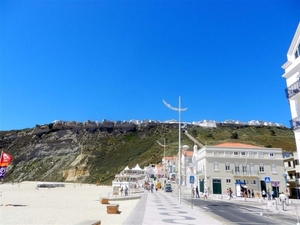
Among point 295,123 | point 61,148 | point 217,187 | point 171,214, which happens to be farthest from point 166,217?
point 61,148

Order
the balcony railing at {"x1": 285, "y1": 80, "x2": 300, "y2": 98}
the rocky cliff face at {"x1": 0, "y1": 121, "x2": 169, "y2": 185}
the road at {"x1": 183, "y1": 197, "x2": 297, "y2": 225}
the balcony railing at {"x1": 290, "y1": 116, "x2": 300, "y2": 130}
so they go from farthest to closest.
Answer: the rocky cliff face at {"x1": 0, "y1": 121, "x2": 169, "y2": 185}, the balcony railing at {"x1": 285, "y1": 80, "x2": 300, "y2": 98}, the balcony railing at {"x1": 290, "y1": 116, "x2": 300, "y2": 130}, the road at {"x1": 183, "y1": 197, "x2": 297, "y2": 225}

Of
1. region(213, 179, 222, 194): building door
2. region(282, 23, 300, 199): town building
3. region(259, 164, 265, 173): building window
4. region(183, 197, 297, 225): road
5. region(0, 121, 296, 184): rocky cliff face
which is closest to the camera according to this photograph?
region(183, 197, 297, 225): road

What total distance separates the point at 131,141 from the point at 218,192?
311 ft

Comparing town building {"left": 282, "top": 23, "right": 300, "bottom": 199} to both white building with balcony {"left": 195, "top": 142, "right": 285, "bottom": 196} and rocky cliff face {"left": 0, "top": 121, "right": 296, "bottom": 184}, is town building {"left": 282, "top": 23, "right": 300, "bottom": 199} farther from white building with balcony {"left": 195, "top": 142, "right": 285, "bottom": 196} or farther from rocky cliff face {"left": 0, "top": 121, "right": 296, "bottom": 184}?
rocky cliff face {"left": 0, "top": 121, "right": 296, "bottom": 184}

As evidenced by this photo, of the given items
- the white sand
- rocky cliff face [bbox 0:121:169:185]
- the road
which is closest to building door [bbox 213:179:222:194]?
the white sand

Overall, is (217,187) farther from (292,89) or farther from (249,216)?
(249,216)

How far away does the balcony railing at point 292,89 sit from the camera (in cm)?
1844

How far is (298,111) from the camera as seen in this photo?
1925 cm

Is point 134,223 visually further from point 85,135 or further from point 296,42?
point 85,135

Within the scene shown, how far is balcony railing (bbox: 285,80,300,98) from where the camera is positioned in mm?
18438

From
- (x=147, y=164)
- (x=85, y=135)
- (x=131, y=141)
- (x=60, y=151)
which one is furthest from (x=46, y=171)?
(x=147, y=164)

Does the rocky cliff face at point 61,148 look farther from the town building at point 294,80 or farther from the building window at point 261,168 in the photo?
the town building at point 294,80

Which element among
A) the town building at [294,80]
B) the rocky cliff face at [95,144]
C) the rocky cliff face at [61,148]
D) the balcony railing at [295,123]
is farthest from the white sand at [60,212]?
the rocky cliff face at [61,148]

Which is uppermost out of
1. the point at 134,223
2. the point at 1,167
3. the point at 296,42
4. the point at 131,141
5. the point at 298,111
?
the point at 131,141
